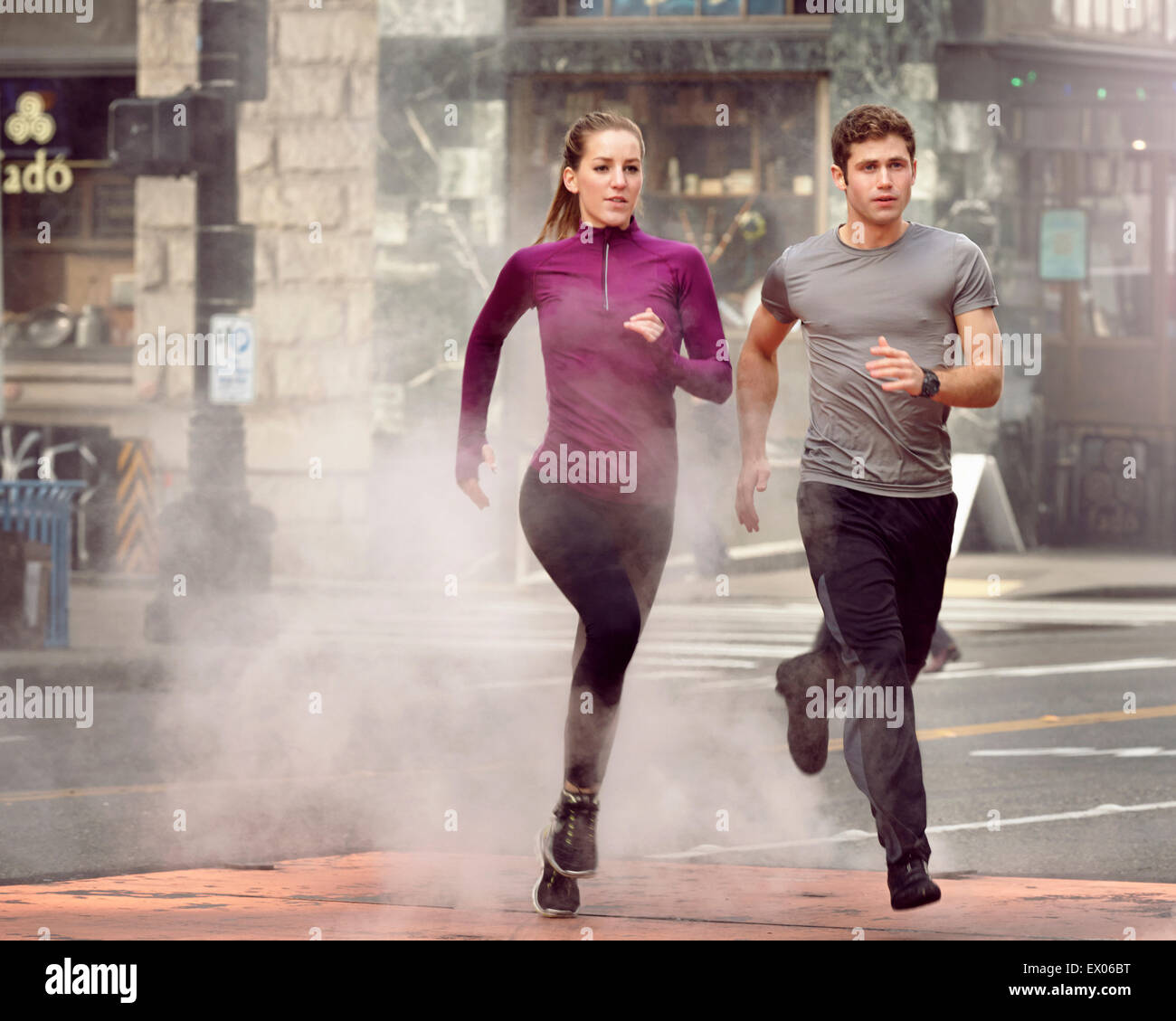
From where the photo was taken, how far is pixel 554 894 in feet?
16.3

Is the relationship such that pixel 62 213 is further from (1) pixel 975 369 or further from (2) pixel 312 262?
(1) pixel 975 369

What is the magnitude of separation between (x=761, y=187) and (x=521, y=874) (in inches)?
441

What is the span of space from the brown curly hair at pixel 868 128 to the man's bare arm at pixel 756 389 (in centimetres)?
48

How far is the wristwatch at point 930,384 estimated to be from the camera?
15.2 ft

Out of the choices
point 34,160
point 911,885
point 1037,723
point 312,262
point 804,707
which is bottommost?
point 1037,723

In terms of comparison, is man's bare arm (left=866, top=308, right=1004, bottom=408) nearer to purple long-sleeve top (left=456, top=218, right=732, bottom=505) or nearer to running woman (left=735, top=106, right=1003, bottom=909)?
running woman (left=735, top=106, right=1003, bottom=909)

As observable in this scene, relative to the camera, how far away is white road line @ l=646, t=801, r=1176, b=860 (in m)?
6.49

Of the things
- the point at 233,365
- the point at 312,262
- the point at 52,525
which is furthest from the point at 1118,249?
the point at 52,525

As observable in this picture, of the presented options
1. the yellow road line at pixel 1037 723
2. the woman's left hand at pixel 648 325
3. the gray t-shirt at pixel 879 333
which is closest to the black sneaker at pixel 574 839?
the gray t-shirt at pixel 879 333

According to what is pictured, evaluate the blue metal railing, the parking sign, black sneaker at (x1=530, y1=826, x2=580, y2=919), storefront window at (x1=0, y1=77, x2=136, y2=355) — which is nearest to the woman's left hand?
black sneaker at (x1=530, y1=826, x2=580, y2=919)

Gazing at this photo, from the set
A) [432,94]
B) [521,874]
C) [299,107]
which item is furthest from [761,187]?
[521,874]

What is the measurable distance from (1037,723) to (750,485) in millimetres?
4681

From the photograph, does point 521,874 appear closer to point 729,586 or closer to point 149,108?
point 149,108

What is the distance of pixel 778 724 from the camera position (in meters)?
9.12
